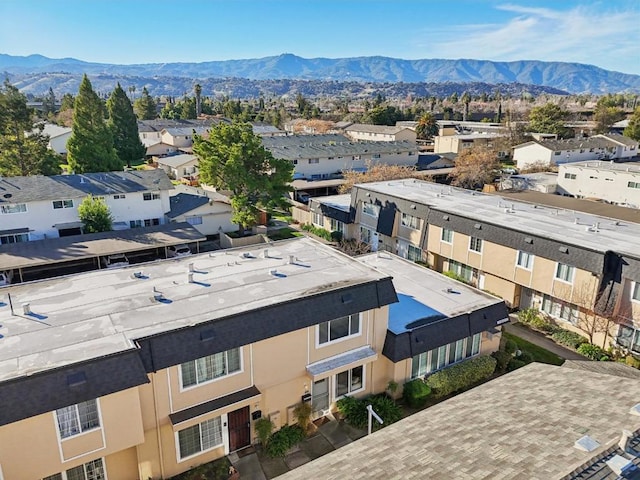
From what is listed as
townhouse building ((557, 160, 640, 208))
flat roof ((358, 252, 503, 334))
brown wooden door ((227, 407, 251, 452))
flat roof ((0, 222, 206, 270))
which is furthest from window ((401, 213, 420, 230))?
townhouse building ((557, 160, 640, 208))

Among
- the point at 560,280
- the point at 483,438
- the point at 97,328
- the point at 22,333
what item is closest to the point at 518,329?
the point at 560,280

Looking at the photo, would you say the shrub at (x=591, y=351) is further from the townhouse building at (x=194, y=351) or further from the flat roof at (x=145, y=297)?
the flat roof at (x=145, y=297)

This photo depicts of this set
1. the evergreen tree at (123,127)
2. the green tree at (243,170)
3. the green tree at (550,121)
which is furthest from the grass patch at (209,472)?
the green tree at (550,121)

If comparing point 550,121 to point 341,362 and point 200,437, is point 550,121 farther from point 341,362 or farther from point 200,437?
point 200,437

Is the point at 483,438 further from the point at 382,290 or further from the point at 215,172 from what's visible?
the point at 215,172

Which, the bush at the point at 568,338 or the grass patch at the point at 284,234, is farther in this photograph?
the grass patch at the point at 284,234
